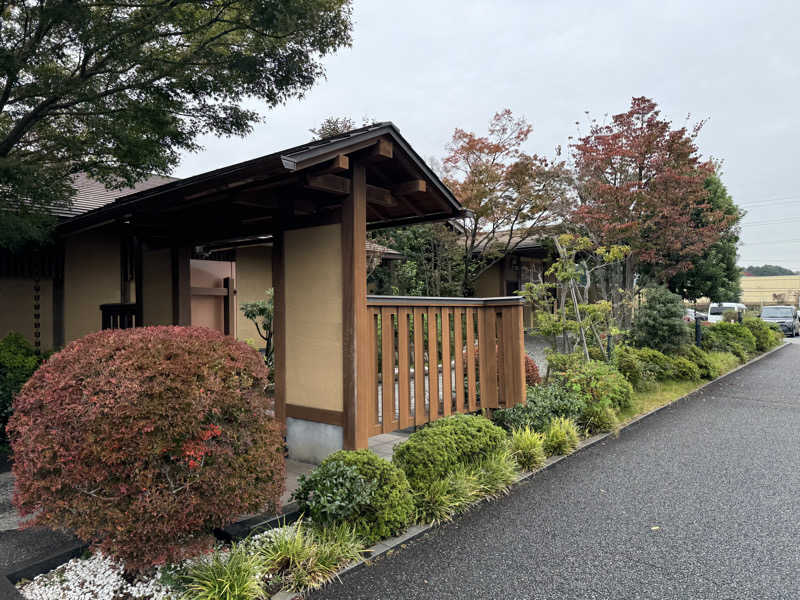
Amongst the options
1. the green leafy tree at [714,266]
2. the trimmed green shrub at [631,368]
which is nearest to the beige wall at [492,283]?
the green leafy tree at [714,266]

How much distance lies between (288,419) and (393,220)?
255 cm

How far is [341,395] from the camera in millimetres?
4254

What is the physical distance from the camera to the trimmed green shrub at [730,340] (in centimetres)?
1218

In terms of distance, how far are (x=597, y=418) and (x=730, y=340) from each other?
361 inches

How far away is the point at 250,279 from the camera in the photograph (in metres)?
12.7

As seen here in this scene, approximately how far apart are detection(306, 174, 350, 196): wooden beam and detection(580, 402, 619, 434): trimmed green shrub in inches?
161

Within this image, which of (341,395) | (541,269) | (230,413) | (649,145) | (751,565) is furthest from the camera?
(541,269)

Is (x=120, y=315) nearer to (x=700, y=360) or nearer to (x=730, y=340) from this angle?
(x=700, y=360)

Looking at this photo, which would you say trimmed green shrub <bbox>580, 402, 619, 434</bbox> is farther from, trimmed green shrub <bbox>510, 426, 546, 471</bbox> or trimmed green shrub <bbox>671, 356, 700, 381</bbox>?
trimmed green shrub <bbox>671, 356, 700, 381</bbox>

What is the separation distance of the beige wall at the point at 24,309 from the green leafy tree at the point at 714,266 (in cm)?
1889

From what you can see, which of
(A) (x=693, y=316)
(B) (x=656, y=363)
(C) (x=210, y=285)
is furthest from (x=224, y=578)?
(A) (x=693, y=316)

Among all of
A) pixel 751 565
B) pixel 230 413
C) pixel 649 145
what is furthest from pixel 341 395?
pixel 649 145

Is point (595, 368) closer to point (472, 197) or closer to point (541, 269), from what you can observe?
point (472, 197)

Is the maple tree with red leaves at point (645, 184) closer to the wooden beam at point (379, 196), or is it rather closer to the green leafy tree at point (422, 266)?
the green leafy tree at point (422, 266)
